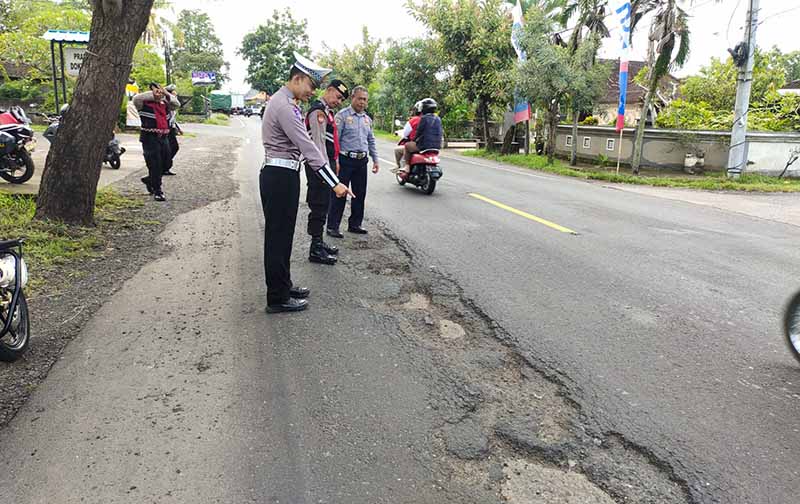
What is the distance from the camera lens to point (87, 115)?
6.98m

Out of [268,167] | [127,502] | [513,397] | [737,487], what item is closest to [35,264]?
[268,167]

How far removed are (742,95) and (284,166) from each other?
627 inches

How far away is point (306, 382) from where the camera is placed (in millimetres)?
3584

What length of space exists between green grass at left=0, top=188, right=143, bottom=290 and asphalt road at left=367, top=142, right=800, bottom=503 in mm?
3761

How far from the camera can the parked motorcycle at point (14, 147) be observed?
30.5 feet

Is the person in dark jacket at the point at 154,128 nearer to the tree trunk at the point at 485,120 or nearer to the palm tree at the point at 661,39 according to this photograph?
the palm tree at the point at 661,39

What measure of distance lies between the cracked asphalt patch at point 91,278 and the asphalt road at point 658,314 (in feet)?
10.3

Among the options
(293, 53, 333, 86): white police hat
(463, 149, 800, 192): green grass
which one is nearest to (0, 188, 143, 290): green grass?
(293, 53, 333, 86): white police hat

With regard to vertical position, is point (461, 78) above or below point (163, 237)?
above

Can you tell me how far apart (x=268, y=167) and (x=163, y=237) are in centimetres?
344

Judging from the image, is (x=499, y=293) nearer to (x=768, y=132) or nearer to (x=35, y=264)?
(x=35, y=264)

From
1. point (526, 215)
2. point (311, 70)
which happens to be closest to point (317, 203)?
point (311, 70)

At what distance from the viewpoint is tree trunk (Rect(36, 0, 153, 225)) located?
6961 mm

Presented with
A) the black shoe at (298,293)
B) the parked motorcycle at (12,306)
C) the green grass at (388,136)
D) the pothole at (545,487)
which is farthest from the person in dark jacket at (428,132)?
the green grass at (388,136)
